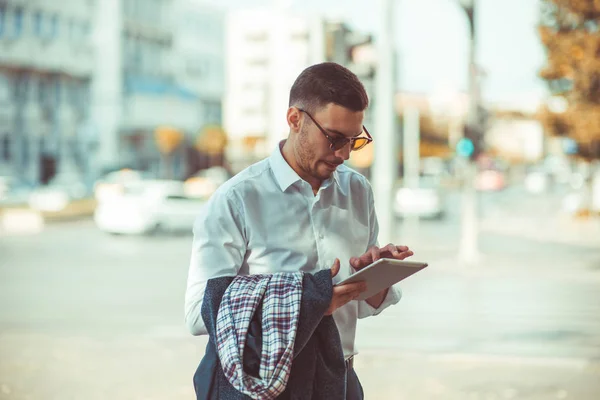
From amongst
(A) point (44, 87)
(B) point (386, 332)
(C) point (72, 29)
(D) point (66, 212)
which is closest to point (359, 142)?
(B) point (386, 332)

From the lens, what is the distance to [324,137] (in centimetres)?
273

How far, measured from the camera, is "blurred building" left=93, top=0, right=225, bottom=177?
64.7m

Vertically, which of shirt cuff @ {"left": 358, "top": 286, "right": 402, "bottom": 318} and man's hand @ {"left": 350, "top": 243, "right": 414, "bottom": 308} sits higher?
man's hand @ {"left": 350, "top": 243, "right": 414, "bottom": 308}

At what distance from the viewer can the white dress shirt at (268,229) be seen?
8.80 feet

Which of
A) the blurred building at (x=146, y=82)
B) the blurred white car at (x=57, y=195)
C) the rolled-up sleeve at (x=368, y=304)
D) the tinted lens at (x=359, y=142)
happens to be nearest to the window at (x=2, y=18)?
the blurred building at (x=146, y=82)

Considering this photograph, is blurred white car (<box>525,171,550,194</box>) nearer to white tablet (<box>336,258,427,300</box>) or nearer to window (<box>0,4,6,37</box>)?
window (<box>0,4,6,37</box>)

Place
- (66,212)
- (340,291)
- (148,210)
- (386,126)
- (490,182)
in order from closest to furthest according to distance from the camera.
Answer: (340,291) < (386,126) < (148,210) < (66,212) < (490,182)

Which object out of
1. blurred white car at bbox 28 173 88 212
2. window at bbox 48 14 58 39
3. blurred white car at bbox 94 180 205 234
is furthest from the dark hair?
window at bbox 48 14 58 39

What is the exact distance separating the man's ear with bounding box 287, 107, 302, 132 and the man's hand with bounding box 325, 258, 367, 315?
40cm

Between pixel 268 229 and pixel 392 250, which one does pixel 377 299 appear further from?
pixel 268 229

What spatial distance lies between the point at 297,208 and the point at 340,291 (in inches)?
11.5

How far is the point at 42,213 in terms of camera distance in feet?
A: 118

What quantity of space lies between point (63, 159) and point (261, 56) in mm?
44406

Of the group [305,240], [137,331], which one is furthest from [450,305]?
[305,240]
